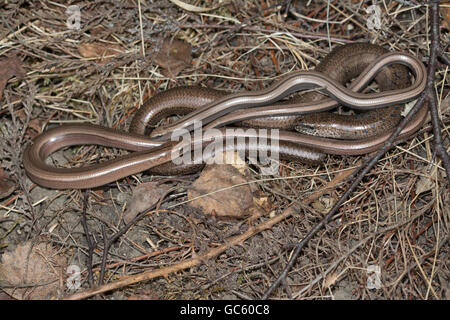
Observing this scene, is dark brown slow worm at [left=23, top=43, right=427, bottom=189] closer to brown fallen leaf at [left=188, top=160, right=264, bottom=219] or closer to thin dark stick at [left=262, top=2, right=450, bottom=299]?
thin dark stick at [left=262, top=2, right=450, bottom=299]

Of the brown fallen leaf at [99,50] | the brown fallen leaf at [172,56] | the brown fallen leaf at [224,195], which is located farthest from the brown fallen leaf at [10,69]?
the brown fallen leaf at [224,195]

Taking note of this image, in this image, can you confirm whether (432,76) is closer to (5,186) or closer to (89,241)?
(89,241)

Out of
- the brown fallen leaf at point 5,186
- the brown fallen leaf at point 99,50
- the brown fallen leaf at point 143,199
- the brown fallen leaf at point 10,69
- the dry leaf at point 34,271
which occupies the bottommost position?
the dry leaf at point 34,271

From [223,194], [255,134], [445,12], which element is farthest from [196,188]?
[445,12]

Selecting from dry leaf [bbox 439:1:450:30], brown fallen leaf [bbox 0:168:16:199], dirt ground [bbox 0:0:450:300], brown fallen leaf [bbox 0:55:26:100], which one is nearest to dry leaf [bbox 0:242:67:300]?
dirt ground [bbox 0:0:450:300]

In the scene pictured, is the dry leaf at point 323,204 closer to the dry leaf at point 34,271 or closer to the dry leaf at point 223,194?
the dry leaf at point 223,194

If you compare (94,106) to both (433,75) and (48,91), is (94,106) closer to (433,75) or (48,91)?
(48,91)
